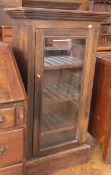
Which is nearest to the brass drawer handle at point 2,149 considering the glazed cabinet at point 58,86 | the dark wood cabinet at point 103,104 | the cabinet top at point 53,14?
the glazed cabinet at point 58,86

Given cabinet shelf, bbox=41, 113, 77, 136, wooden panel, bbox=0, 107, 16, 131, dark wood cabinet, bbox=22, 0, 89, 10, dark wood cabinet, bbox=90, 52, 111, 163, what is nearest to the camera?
wooden panel, bbox=0, 107, 16, 131

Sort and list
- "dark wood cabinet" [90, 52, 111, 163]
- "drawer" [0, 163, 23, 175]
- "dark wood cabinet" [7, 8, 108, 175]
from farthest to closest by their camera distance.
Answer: "dark wood cabinet" [90, 52, 111, 163], "dark wood cabinet" [7, 8, 108, 175], "drawer" [0, 163, 23, 175]

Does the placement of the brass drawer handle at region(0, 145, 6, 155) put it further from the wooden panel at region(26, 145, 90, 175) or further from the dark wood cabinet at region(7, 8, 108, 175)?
the wooden panel at region(26, 145, 90, 175)

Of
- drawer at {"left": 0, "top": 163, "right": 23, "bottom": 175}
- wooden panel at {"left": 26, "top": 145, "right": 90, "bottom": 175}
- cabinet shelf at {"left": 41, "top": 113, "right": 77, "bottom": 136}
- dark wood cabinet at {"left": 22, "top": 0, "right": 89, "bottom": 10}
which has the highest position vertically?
dark wood cabinet at {"left": 22, "top": 0, "right": 89, "bottom": 10}

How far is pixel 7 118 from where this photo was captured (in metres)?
1.03

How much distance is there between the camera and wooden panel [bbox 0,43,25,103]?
1.02 metres

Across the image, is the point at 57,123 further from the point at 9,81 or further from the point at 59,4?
the point at 59,4

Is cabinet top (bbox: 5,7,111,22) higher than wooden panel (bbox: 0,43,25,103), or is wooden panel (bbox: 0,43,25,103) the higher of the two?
cabinet top (bbox: 5,7,111,22)

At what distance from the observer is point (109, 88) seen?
1565 mm

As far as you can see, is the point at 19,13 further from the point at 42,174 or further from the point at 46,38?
the point at 42,174

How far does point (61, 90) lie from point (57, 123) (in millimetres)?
242

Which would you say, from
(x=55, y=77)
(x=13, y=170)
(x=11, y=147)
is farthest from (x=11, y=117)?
(x=55, y=77)

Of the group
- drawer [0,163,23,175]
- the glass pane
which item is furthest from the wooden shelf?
drawer [0,163,23,175]

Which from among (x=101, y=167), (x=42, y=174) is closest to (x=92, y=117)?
(x=101, y=167)
